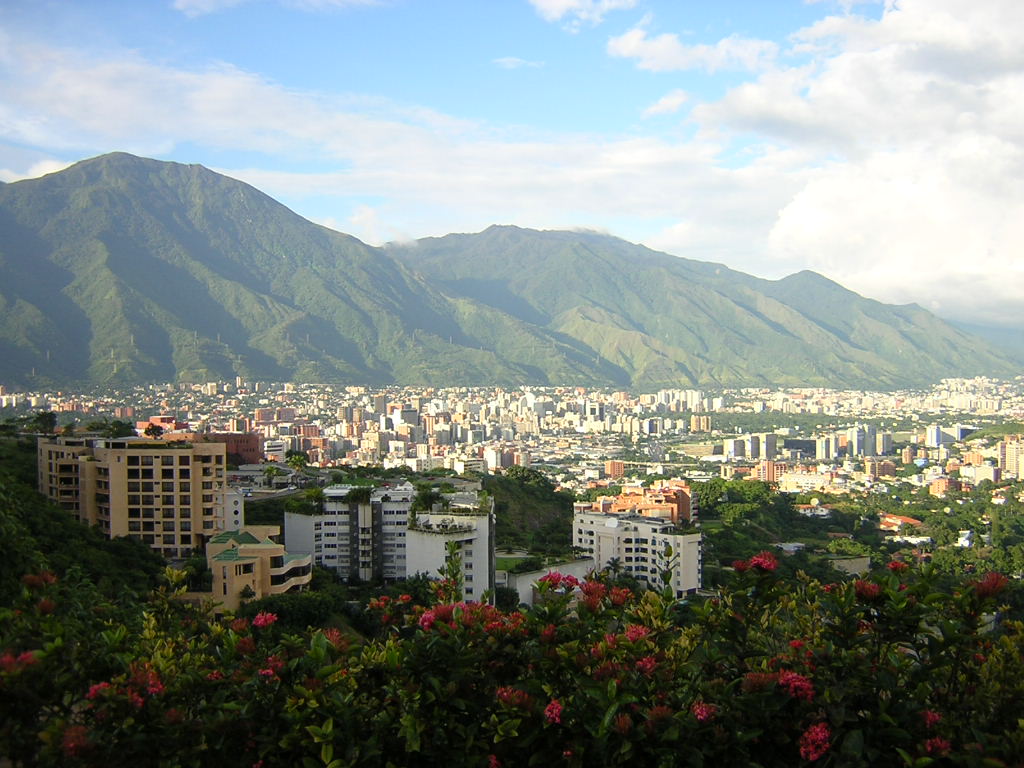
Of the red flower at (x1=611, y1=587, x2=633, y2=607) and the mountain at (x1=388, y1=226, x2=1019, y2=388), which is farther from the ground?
the mountain at (x1=388, y1=226, x2=1019, y2=388)

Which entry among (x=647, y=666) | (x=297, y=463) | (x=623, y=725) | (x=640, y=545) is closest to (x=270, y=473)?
(x=297, y=463)

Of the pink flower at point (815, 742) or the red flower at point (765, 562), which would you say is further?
the red flower at point (765, 562)

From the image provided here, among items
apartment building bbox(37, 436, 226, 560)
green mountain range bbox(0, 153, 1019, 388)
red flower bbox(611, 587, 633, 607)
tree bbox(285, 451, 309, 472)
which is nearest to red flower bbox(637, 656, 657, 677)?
red flower bbox(611, 587, 633, 607)

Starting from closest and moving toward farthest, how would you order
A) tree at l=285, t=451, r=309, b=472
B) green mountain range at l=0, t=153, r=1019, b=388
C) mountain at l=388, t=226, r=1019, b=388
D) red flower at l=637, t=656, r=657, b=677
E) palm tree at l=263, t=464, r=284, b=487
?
red flower at l=637, t=656, r=657, b=677 → palm tree at l=263, t=464, r=284, b=487 → tree at l=285, t=451, r=309, b=472 → green mountain range at l=0, t=153, r=1019, b=388 → mountain at l=388, t=226, r=1019, b=388

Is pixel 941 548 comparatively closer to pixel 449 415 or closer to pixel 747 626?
pixel 747 626

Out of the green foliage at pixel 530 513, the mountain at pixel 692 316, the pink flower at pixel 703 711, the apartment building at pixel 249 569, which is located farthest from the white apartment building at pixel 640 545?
the mountain at pixel 692 316

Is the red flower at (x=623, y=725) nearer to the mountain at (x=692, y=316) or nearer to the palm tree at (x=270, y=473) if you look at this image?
the palm tree at (x=270, y=473)

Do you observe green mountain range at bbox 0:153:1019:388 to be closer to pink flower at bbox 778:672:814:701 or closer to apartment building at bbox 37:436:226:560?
apartment building at bbox 37:436:226:560

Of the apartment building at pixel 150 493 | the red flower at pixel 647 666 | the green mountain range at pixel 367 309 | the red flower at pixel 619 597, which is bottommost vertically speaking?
the apartment building at pixel 150 493
